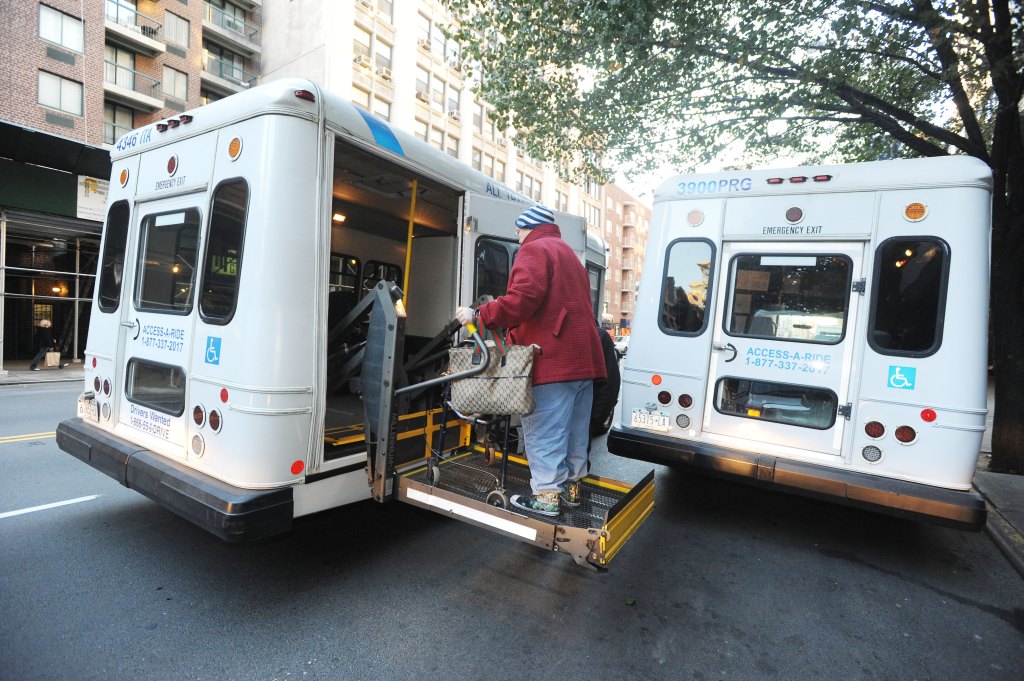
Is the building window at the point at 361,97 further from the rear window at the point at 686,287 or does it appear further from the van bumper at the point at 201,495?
the van bumper at the point at 201,495

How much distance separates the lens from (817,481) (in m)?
4.20

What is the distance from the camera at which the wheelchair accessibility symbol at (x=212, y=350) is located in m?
3.30

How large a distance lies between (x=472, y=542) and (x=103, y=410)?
300 centimetres

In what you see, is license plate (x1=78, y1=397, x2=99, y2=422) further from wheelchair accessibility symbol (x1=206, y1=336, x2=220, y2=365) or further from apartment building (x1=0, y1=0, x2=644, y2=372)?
apartment building (x1=0, y1=0, x2=644, y2=372)

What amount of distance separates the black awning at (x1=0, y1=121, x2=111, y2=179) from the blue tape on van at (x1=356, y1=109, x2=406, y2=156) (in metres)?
12.9

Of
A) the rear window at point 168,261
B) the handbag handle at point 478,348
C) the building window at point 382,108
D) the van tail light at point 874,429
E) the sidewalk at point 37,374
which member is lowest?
the sidewalk at point 37,374

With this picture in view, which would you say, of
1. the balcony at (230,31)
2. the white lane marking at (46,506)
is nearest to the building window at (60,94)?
the balcony at (230,31)

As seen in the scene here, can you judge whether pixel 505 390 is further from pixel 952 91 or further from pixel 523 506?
pixel 952 91

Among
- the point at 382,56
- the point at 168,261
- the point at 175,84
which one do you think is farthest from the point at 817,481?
the point at 382,56

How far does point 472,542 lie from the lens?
4.23 metres

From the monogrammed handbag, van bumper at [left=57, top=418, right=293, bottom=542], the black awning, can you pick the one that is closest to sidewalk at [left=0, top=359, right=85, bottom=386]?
the black awning

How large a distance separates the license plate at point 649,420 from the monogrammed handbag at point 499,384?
7.47 ft

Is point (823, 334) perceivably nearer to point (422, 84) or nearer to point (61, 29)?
point (61, 29)

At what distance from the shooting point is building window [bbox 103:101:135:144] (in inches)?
860
